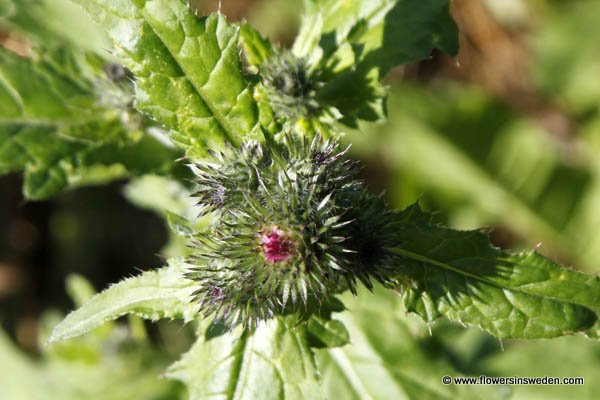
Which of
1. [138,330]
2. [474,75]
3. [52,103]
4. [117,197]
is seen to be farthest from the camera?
[474,75]

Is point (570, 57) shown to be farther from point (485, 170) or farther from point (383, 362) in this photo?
point (383, 362)

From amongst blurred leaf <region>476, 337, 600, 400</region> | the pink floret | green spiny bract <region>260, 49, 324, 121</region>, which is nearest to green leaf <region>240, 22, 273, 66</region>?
green spiny bract <region>260, 49, 324, 121</region>

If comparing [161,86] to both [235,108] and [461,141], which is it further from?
[461,141]

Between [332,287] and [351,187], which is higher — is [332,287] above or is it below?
below

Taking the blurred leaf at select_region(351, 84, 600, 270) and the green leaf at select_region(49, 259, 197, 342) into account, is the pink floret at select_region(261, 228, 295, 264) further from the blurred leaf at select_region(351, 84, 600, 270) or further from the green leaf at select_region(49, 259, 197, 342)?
the blurred leaf at select_region(351, 84, 600, 270)

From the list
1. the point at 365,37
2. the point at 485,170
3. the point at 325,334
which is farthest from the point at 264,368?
the point at 485,170

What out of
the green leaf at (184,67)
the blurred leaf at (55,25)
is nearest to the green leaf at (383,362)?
the green leaf at (184,67)

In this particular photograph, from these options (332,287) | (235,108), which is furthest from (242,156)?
(332,287)
